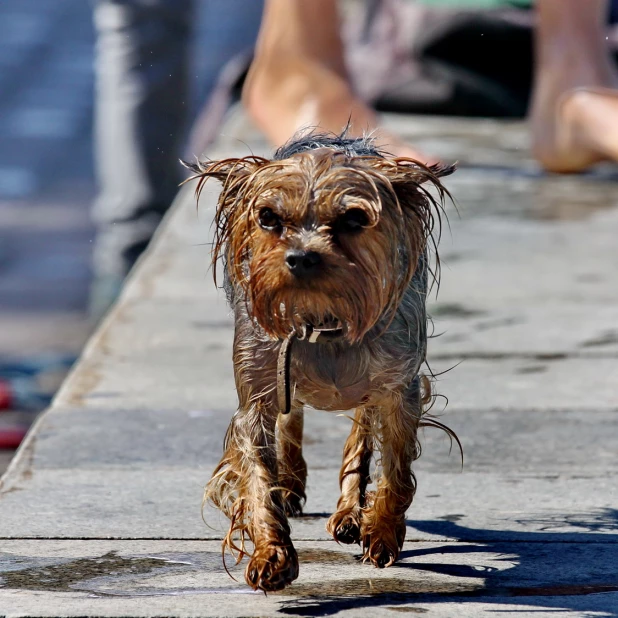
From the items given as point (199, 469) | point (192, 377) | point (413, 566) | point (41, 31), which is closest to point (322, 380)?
point (413, 566)

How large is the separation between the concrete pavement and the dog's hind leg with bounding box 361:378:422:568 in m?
0.07

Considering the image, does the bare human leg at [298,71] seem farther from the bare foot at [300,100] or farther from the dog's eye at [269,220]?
the dog's eye at [269,220]

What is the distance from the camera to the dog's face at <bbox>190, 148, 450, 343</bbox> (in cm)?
305

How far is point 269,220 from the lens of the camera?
123 inches

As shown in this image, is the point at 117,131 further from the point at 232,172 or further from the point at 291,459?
the point at 232,172

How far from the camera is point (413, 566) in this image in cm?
352

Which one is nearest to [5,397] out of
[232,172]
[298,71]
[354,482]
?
[298,71]

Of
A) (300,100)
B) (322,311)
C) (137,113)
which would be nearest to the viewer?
(322,311)

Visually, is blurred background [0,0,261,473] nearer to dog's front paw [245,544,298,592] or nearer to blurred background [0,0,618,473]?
blurred background [0,0,618,473]

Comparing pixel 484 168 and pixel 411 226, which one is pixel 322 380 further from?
pixel 484 168

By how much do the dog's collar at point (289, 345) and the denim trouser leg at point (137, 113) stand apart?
5.08m

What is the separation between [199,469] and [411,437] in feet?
3.53

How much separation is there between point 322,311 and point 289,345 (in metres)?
0.17

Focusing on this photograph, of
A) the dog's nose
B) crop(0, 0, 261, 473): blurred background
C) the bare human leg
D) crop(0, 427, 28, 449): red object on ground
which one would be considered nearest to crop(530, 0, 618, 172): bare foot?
the bare human leg
